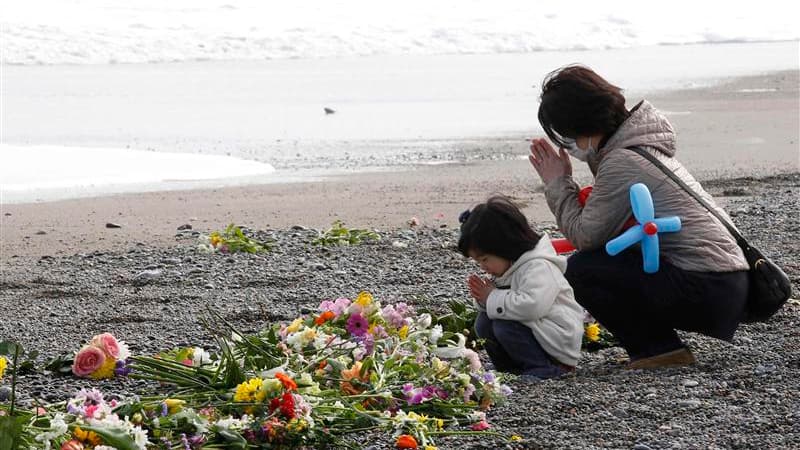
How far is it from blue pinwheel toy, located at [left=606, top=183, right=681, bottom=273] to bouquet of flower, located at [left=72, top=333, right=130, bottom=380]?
6.27ft

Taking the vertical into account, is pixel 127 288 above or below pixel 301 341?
below

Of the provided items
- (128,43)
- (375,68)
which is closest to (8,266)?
(375,68)

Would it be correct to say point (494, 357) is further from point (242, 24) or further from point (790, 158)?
point (242, 24)

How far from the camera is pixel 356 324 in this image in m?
4.71

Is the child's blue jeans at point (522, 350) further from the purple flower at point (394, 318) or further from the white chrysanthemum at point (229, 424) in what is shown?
the white chrysanthemum at point (229, 424)

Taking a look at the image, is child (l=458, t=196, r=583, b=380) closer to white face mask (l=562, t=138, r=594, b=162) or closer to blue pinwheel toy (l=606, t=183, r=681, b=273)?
Answer: blue pinwheel toy (l=606, t=183, r=681, b=273)

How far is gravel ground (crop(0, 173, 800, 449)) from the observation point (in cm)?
427

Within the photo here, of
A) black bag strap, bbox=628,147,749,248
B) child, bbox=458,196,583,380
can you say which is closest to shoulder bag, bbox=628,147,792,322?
black bag strap, bbox=628,147,749,248

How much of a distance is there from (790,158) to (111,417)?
11527mm

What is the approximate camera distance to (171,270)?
26.5 feet

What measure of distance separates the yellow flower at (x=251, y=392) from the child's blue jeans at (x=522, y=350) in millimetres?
1448

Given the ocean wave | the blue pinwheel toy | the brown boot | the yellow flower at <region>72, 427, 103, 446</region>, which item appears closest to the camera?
the yellow flower at <region>72, 427, 103, 446</region>

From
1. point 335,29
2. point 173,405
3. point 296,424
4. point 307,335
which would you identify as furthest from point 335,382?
point 335,29

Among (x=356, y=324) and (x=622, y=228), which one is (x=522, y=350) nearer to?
(x=622, y=228)
